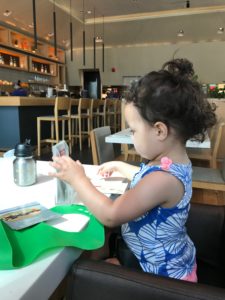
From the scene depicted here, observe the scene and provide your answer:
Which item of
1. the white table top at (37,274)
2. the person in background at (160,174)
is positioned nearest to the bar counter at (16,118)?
the white table top at (37,274)

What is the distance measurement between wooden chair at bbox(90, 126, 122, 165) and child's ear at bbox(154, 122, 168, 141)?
1.07m

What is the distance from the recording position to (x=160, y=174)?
0.70 metres

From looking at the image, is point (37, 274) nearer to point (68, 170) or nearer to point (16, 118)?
point (68, 170)

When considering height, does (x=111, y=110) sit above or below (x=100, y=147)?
above

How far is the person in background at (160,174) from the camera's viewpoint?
680 mm

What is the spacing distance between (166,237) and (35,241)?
14.9 inches

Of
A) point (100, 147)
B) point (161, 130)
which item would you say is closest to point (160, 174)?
point (161, 130)

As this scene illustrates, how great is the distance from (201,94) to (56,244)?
0.56 m

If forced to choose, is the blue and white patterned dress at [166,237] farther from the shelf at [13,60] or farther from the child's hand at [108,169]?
the shelf at [13,60]

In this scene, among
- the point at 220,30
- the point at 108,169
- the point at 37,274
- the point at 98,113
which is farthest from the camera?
the point at 220,30

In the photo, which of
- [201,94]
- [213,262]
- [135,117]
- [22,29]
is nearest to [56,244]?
[135,117]

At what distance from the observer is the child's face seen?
29.1 inches

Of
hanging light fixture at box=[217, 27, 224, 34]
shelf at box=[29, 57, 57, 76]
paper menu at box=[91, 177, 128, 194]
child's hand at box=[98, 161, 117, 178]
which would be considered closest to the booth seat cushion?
paper menu at box=[91, 177, 128, 194]

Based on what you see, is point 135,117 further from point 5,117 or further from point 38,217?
point 5,117
